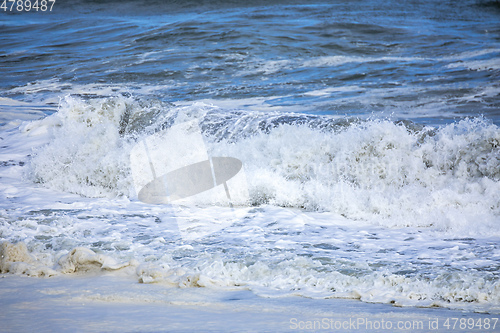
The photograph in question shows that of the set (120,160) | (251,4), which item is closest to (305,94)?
(120,160)

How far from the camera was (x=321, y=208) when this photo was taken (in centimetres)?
498

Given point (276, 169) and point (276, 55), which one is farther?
point (276, 55)

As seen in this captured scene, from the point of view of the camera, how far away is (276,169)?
228 inches

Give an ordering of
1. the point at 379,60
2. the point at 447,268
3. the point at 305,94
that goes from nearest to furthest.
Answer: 1. the point at 447,268
2. the point at 305,94
3. the point at 379,60

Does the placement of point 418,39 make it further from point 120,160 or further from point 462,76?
point 120,160

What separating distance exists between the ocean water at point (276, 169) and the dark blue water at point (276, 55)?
96mm

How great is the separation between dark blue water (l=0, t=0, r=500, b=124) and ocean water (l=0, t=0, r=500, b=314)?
0.32ft

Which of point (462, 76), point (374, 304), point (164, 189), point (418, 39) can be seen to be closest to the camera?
point (374, 304)

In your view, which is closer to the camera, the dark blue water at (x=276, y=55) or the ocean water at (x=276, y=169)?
the ocean water at (x=276, y=169)

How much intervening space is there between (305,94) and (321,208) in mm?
5320

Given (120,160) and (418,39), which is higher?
(418,39)

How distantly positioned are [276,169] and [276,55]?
823cm

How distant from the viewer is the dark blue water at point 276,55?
9617 mm

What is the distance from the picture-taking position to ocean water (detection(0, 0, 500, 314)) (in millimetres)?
3131
